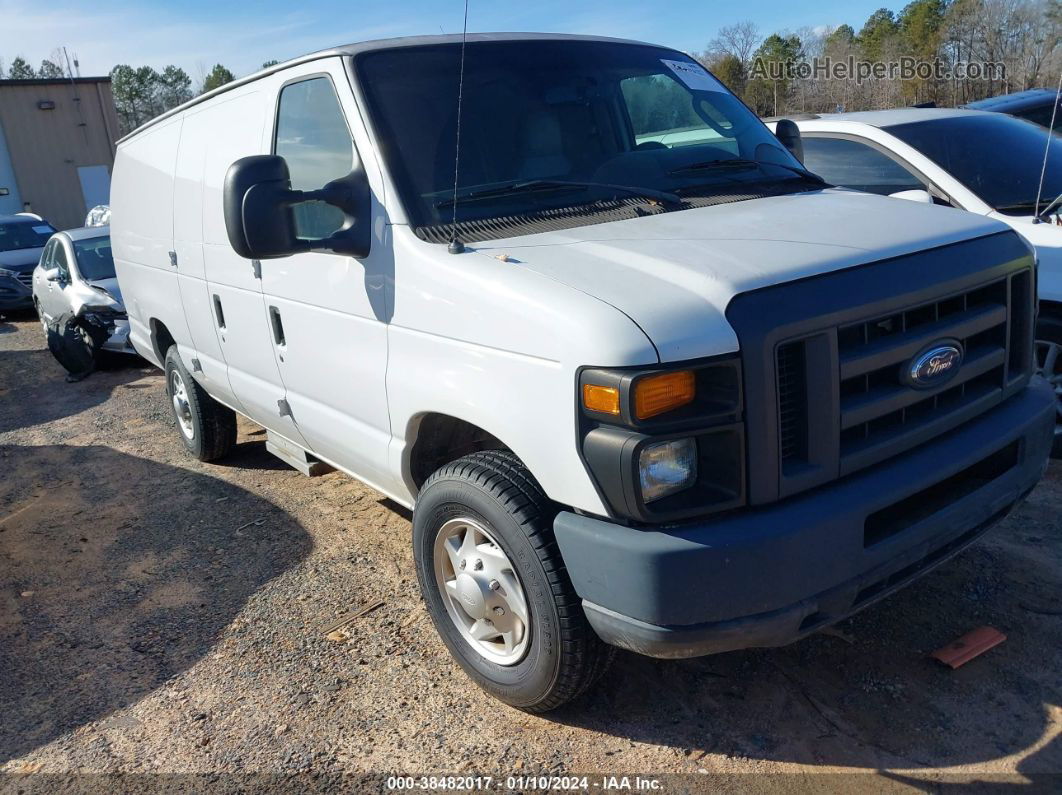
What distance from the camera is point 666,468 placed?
2.41m

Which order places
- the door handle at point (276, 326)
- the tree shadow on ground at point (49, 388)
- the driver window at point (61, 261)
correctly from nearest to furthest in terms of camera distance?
the door handle at point (276, 326)
the tree shadow on ground at point (49, 388)
the driver window at point (61, 261)

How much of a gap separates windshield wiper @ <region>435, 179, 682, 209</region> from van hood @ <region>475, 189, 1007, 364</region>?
16cm

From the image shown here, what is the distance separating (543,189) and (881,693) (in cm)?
215

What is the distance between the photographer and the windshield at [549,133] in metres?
3.28

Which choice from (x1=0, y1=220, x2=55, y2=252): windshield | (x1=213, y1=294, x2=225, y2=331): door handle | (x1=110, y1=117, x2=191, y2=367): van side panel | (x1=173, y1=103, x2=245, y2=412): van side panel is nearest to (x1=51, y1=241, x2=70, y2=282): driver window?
(x1=110, y1=117, x2=191, y2=367): van side panel

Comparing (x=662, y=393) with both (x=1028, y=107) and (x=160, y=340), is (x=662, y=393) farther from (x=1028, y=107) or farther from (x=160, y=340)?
(x=1028, y=107)

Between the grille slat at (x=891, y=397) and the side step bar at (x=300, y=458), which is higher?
the grille slat at (x=891, y=397)

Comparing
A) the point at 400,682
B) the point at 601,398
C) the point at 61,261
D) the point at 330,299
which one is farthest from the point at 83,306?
the point at 601,398

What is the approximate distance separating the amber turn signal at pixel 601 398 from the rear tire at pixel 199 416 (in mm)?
3987

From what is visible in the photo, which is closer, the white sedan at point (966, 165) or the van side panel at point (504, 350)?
the van side panel at point (504, 350)

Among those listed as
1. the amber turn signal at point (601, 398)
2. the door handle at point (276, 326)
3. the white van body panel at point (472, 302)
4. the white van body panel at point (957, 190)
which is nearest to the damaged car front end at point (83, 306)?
the white van body panel at point (472, 302)

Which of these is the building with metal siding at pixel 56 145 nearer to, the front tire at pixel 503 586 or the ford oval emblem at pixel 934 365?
the front tire at pixel 503 586

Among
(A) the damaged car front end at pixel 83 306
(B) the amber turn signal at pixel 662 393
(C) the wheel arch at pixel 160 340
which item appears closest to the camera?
(B) the amber turn signal at pixel 662 393

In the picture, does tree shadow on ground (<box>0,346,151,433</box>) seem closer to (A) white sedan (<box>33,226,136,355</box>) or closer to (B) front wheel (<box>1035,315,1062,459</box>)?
(A) white sedan (<box>33,226,136,355</box>)
